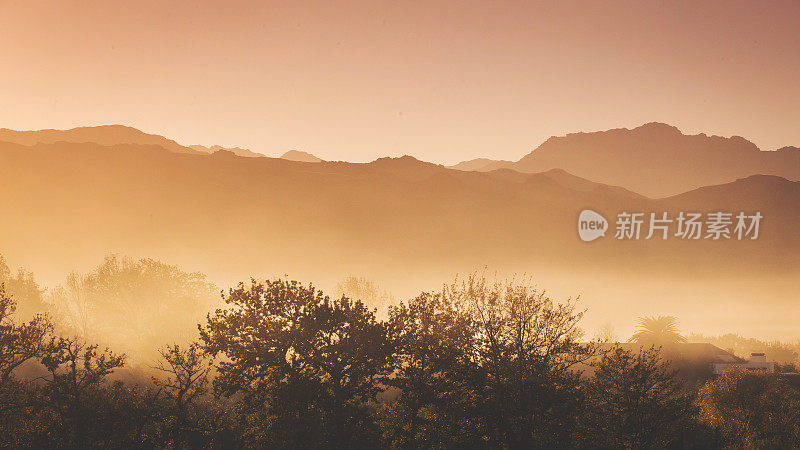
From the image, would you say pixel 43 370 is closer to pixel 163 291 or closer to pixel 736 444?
pixel 163 291

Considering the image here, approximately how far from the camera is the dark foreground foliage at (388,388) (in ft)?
107

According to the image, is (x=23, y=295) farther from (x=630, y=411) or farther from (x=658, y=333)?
(x=658, y=333)

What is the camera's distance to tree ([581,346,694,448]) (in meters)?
33.5

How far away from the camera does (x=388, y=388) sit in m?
35.5

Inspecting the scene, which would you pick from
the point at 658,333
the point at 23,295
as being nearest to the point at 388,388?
the point at 658,333

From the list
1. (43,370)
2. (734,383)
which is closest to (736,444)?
(734,383)

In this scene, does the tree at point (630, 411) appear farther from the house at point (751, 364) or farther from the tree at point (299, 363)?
the house at point (751, 364)

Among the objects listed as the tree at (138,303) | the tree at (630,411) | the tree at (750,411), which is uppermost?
the tree at (630,411)

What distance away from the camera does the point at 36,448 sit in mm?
31656

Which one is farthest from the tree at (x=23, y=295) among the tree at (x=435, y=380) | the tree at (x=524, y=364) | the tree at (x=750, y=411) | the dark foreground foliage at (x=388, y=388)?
the tree at (x=750, y=411)

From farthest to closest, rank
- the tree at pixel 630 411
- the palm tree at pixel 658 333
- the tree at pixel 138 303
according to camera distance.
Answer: the tree at pixel 138 303
the palm tree at pixel 658 333
the tree at pixel 630 411

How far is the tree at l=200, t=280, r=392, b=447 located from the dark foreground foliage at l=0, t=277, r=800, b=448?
9 cm

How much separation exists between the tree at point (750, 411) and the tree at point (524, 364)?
27.0m

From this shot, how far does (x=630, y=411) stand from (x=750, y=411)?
3483 centimetres
